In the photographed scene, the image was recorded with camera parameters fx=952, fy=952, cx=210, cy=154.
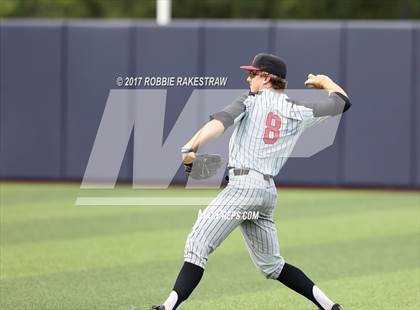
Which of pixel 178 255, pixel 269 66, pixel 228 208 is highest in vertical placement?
pixel 269 66

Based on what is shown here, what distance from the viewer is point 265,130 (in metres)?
5.75

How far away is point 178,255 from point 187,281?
375 centimetres

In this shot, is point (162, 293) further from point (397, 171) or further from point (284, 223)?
point (397, 171)

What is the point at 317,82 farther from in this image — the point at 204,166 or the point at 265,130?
the point at 204,166

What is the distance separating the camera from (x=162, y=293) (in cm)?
757

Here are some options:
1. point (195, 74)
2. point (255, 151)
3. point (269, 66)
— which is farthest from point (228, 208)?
point (195, 74)

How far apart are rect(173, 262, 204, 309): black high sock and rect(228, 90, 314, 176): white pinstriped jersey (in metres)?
0.67

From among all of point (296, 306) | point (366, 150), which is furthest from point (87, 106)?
point (296, 306)

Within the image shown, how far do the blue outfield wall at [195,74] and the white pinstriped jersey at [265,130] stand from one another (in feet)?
30.8

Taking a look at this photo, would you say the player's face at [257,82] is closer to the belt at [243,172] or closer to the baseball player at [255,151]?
the baseball player at [255,151]

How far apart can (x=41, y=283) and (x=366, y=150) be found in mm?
8769

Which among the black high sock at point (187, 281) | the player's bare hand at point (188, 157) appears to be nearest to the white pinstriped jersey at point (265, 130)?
the player's bare hand at point (188, 157)

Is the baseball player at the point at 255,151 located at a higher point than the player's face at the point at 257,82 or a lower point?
lower

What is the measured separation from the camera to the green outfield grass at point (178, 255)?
24.3 ft
